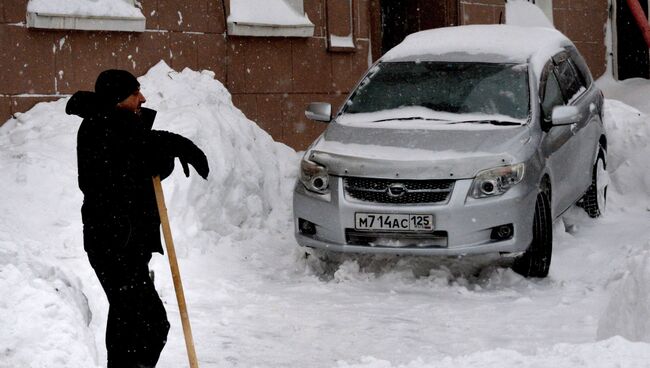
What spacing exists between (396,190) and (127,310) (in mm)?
3505

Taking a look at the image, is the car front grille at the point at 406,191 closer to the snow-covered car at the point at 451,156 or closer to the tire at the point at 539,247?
the snow-covered car at the point at 451,156

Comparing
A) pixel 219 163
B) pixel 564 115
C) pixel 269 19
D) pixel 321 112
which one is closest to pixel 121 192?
pixel 321 112

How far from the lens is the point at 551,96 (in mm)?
10219

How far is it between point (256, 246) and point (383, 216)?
2052 mm

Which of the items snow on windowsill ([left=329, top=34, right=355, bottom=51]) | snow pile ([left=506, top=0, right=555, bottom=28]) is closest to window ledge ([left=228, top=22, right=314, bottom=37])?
snow on windowsill ([left=329, top=34, right=355, bottom=51])

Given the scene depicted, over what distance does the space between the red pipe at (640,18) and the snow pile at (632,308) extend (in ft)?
42.6

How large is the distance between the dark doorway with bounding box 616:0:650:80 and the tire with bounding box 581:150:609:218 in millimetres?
9144

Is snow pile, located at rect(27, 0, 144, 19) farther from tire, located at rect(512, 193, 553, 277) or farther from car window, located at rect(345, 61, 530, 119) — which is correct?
tire, located at rect(512, 193, 553, 277)

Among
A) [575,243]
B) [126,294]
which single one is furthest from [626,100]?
[126,294]

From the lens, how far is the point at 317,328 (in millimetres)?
7777

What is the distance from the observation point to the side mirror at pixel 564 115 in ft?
30.9

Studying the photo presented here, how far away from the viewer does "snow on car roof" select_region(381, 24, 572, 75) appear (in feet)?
33.8

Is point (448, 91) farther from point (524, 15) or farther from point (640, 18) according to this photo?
point (640, 18)

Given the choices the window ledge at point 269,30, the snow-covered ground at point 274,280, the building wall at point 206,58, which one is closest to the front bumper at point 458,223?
the snow-covered ground at point 274,280
